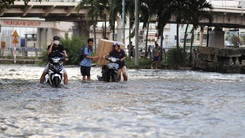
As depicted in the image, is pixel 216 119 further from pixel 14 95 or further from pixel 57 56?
pixel 57 56

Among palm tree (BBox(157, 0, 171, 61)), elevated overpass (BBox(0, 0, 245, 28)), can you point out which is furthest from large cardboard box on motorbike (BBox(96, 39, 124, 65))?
elevated overpass (BBox(0, 0, 245, 28))

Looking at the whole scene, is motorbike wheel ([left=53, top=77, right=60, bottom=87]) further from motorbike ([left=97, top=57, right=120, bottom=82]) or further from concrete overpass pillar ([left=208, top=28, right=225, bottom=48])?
concrete overpass pillar ([left=208, top=28, right=225, bottom=48])

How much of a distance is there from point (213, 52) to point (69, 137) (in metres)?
33.3

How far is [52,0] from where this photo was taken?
261 feet

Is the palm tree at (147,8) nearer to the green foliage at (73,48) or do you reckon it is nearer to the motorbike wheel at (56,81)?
the green foliage at (73,48)

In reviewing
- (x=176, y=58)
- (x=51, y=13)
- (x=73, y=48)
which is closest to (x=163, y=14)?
(x=176, y=58)

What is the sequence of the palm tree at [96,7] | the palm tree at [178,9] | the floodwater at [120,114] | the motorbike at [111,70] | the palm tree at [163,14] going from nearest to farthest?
the floodwater at [120,114]
the motorbike at [111,70]
the palm tree at [178,9]
the palm tree at [163,14]
the palm tree at [96,7]

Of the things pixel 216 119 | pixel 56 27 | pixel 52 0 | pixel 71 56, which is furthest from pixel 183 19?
pixel 56 27

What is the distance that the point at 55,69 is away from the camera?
65.1 ft

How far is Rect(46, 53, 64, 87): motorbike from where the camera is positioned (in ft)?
64.7

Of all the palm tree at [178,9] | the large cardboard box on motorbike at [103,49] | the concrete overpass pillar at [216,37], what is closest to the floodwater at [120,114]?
the large cardboard box on motorbike at [103,49]

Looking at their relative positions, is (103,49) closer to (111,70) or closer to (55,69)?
(111,70)

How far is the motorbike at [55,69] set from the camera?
1973 cm

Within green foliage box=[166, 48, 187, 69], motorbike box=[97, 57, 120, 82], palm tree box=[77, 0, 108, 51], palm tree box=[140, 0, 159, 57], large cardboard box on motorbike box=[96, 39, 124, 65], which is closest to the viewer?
motorbike box=[97, 57, 120, 82]
